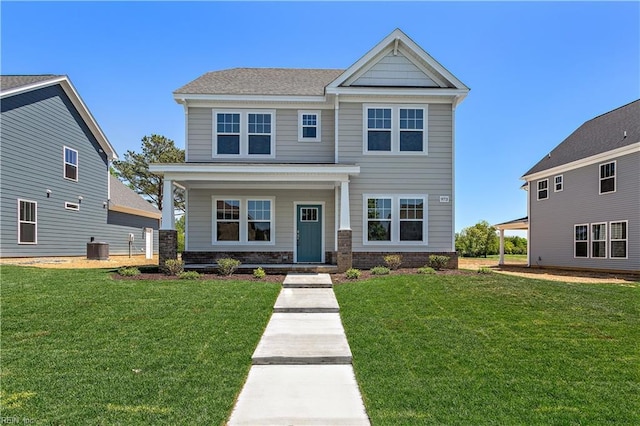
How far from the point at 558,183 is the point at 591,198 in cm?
251

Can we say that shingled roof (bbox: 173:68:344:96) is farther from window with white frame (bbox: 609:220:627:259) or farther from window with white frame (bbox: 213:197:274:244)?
window with white frame (bbox: 609:220:627:259)

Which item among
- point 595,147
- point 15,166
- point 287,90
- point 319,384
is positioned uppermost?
point 287,90

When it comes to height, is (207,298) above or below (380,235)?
below

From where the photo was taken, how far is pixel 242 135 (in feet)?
50.1

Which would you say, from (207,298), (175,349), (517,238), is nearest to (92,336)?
(175,349)

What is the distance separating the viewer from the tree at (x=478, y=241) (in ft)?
114

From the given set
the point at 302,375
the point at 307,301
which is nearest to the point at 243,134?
the point at 307,301

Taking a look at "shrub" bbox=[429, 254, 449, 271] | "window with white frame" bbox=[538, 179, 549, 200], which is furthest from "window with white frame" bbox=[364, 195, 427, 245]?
"window with white frame" bbox=[538, 179, 549, 200]

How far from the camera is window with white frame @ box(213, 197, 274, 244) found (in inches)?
597

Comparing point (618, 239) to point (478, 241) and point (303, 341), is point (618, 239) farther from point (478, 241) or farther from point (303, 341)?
point (478, 241)

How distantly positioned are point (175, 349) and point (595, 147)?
19.3 m

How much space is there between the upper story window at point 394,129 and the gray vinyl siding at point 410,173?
8.3 inches

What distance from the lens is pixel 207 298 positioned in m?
8.74

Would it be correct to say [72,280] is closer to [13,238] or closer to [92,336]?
[92,336]
